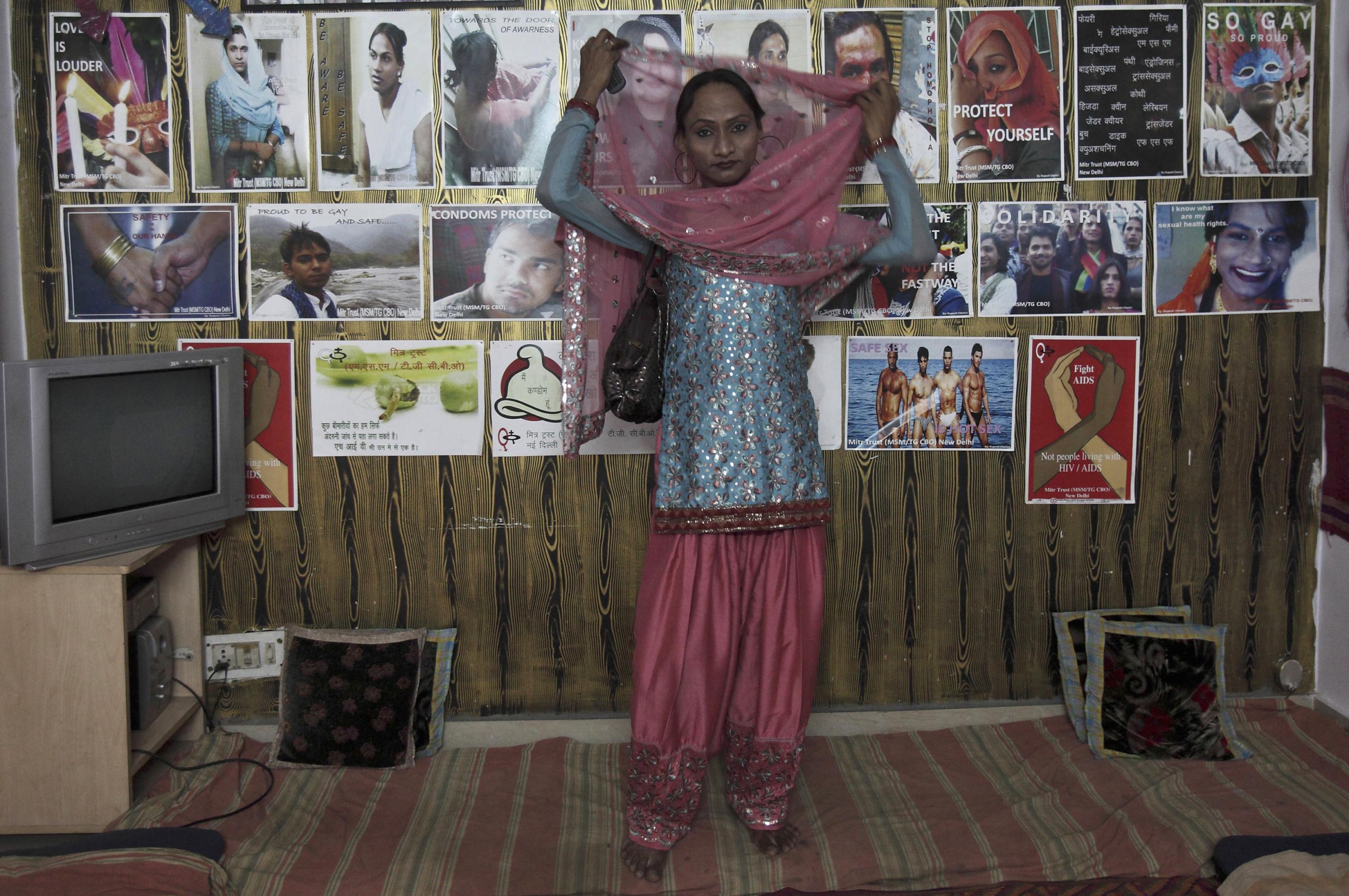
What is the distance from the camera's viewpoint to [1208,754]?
278 centimetres

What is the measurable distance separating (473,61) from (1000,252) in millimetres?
1482

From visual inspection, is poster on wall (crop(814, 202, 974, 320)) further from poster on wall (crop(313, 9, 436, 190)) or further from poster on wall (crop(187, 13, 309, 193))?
poster on wall (crop(187, 13, 309, 193))

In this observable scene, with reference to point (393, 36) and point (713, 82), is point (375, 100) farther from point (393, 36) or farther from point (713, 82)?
point (713, 82)

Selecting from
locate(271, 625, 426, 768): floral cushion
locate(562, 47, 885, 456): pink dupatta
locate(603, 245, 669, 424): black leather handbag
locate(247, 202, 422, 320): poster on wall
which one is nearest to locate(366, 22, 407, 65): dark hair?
locate(247, 202, 422, 320): poster on wall

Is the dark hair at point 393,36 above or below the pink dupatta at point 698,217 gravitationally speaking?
above

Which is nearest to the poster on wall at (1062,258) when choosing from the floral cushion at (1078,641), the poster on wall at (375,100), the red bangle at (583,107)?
the floral cushion at (1078,641)

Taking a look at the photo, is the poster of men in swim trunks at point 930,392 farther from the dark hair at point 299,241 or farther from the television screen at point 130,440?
the television screen at point 130,440

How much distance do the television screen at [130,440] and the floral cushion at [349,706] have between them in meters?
0.55

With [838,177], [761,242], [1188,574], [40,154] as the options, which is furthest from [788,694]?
[40,154]

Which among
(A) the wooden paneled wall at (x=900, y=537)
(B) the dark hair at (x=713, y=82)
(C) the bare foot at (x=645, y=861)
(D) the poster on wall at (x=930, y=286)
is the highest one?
(B) the dark hair at (x=713, y=82)

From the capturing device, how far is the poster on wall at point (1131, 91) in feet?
9.14

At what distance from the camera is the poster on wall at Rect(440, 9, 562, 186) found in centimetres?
271

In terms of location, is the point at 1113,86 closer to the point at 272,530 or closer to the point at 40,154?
the point at 272,530

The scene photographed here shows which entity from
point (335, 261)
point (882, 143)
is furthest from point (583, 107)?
point (335, 261)
